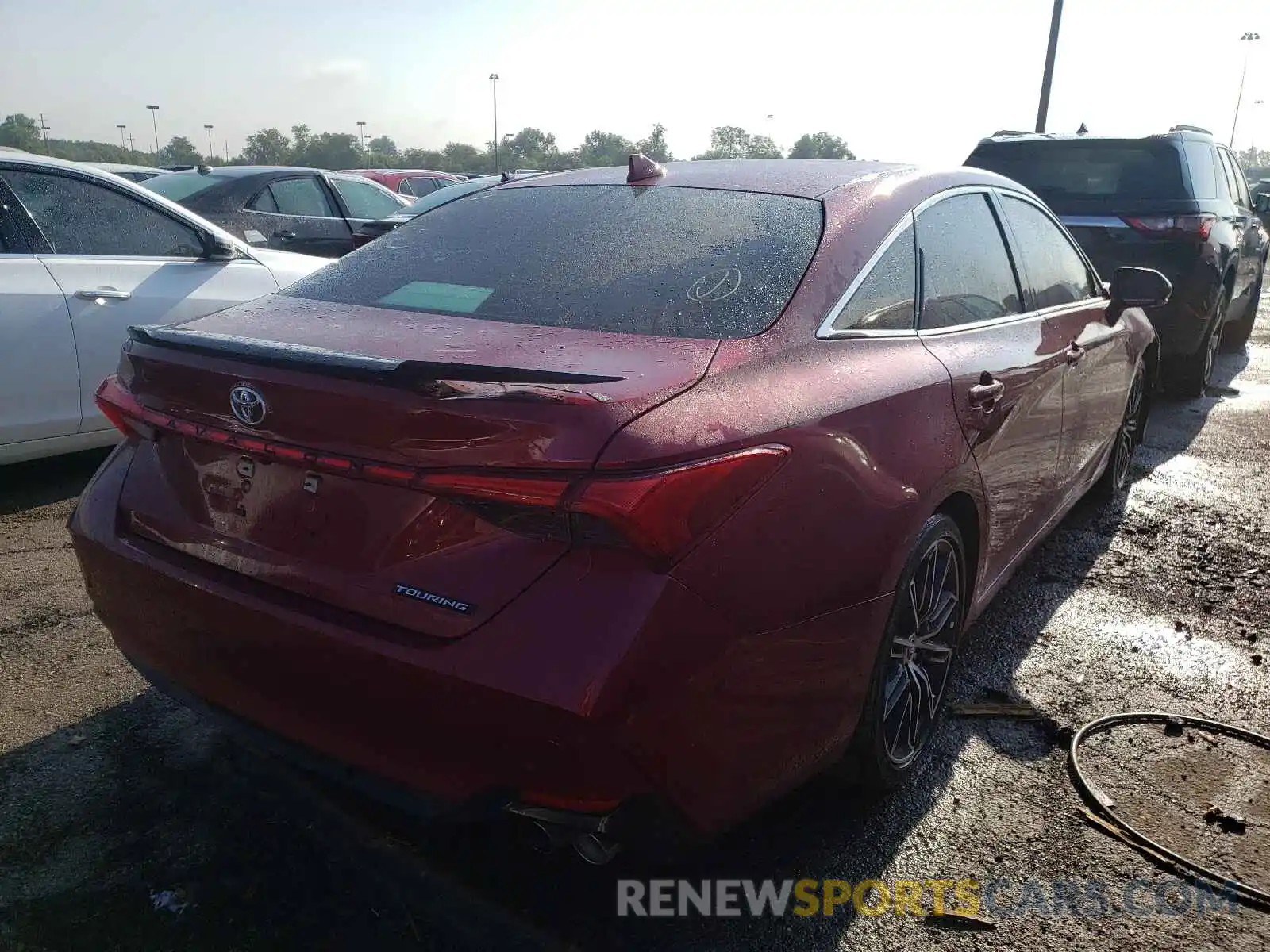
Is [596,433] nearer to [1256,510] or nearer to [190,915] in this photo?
[190,915]

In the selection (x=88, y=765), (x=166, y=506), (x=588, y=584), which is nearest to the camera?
(x=588, y=584)

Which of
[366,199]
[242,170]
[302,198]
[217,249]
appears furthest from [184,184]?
[217,249]

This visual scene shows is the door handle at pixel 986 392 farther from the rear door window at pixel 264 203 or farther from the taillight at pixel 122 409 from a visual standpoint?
the rear door window at pixel 264 203

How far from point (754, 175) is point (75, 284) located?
3.22m

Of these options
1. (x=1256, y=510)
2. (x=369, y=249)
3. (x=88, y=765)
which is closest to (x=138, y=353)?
(x=369, y=249)

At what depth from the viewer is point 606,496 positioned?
1735 mm

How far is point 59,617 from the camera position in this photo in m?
3.52

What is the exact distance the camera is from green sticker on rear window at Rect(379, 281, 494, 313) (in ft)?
8.04

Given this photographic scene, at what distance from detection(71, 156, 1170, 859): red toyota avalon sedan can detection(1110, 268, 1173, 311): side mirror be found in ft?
5.85

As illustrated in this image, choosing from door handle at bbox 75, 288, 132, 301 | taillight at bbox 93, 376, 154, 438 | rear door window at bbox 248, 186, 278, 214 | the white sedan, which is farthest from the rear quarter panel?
rear door window at bbox 248, 186, 278, 214

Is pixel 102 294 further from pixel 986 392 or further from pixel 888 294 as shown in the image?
pixel 986 392

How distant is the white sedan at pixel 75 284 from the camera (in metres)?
4.45

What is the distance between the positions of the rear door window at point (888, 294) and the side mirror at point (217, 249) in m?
3.73

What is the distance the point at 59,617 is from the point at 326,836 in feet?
5.41
